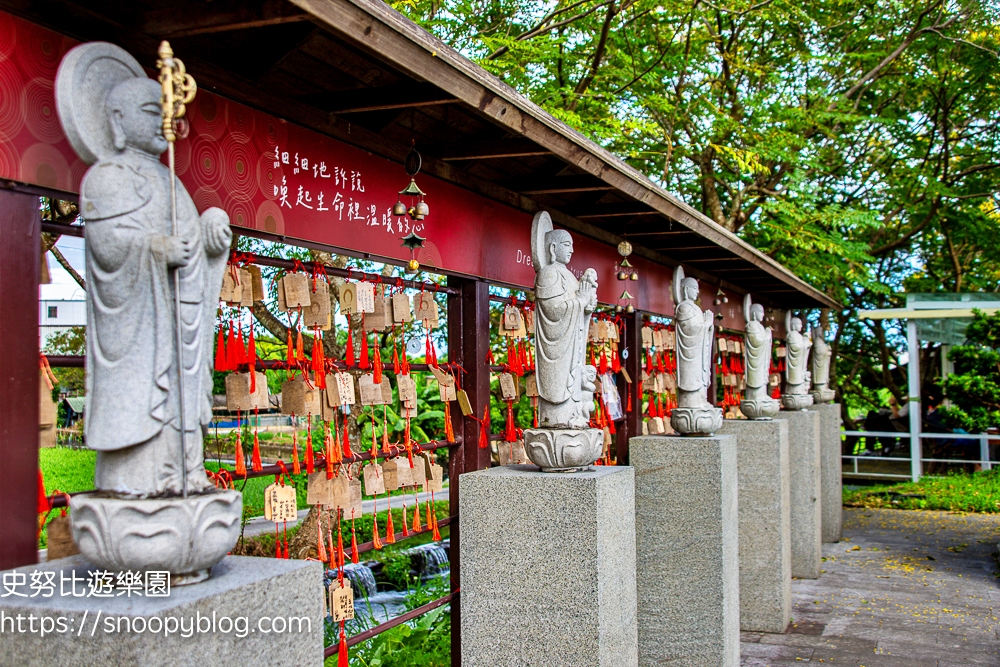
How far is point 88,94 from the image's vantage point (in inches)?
101

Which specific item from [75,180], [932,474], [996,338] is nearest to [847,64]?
[996,338]

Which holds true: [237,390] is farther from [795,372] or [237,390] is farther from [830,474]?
[830,474]

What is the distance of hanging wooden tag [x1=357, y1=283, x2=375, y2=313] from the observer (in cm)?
454

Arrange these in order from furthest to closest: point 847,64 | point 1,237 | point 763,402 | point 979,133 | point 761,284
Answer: point 979,133 → point 847,64 → point 761,284 → point 763,402 → point 1,237

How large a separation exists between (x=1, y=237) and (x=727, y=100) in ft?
39.7

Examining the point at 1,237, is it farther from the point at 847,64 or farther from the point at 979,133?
the point at 979,133

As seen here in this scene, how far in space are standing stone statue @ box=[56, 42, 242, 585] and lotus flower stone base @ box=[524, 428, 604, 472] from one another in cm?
210

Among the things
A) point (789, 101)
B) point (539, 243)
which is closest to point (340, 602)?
point (539, 243)

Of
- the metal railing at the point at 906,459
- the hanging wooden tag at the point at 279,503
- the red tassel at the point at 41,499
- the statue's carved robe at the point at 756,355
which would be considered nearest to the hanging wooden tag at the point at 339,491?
the hanging wooden tag at the point at 279,503

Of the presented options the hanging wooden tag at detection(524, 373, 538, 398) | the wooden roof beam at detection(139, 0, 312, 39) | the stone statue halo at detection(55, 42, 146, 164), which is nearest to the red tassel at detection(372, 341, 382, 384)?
the hanging wooden tag at detection(524, 373, 538, 398)

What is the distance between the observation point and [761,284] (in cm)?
1189

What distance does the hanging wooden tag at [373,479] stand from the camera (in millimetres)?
4664

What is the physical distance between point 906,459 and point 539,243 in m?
14.9

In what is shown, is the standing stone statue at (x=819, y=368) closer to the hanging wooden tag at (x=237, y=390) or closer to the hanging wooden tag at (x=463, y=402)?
the hanging wooden tag at (x=463, y=402)
